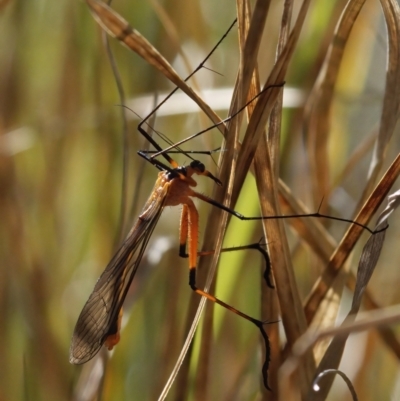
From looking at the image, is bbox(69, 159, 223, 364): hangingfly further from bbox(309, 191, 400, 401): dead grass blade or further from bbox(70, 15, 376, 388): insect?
bbox(309, 191, 400, 401): dead grass blade

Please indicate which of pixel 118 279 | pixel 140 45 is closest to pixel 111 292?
pixel 118 279

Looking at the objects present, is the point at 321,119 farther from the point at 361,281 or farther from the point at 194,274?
the point at 361,281

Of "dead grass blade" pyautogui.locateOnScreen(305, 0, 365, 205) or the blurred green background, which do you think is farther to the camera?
the blurred green background

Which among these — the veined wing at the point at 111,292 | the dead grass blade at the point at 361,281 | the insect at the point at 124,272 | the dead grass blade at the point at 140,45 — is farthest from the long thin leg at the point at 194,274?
the dead grass blade at the point at 140,45

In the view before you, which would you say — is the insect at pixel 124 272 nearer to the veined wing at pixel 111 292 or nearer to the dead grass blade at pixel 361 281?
the veined wing at pixel 111 292

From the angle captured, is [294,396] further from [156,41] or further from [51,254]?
[156,41]

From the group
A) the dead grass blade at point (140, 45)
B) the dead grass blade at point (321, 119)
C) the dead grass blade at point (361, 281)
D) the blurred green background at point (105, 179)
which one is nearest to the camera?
the dead grass blade at point (361, 281)

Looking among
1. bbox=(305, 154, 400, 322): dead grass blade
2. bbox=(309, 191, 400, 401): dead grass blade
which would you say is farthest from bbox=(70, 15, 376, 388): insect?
bbox=(309, 191, 400, 401): dead grass blade
